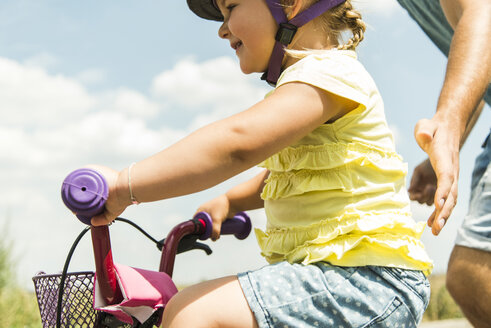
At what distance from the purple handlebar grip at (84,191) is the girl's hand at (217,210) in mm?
953

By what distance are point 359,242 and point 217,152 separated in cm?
53

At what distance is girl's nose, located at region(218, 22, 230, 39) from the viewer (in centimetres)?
225

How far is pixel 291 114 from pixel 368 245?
48 centimetres

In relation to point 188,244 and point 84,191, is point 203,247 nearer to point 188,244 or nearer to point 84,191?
point 188,244

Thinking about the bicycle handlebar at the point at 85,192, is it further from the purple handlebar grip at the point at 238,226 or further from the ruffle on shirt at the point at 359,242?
the purple handlebar grip at the point at 238,226

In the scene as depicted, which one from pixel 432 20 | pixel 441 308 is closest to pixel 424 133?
pixel 432 20

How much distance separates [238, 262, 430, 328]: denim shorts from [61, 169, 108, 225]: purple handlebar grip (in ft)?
1.61

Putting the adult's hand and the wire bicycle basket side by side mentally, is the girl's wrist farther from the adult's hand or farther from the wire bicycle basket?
the adult's hand

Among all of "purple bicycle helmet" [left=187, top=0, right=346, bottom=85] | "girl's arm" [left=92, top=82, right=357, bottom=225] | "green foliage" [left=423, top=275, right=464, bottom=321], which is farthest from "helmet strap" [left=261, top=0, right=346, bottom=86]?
"green foliage" [left=423, top=275, right=464, bottom=321]

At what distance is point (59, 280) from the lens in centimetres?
180

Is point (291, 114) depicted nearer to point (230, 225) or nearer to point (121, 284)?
point (121, 284)

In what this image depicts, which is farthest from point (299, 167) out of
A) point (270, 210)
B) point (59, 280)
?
point (59, 280)

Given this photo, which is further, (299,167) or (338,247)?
(299,167)

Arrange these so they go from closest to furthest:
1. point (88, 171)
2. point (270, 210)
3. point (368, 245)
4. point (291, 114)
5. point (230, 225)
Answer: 1. point (88, 171)
2. point (291, 114)
3. point (368, 245)
4. point (270, 210)
5. point (230, 225)
